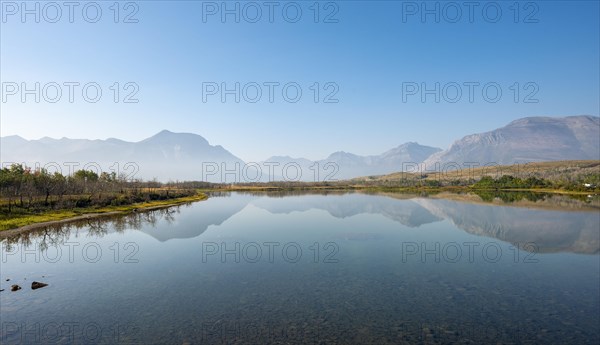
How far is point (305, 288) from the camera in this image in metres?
22.8

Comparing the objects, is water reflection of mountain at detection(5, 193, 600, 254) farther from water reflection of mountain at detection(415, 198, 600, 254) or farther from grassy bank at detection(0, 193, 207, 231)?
grassy bank at detection(0, 193, 207, 231)

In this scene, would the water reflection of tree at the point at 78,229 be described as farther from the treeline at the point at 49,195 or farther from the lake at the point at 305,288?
the treeline at the point at 49,195

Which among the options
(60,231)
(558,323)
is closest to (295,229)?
(60,231)

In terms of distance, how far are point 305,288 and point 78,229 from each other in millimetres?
42729

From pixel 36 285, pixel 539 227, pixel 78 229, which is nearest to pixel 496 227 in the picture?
pixel 539 227

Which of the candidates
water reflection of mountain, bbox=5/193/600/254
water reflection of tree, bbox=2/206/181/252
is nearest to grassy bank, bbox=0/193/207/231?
water reflection of tree, bbox=2/206/181/252

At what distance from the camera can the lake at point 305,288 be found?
53.2ft

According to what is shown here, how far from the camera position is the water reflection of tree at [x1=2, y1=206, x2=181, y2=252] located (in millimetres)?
38719

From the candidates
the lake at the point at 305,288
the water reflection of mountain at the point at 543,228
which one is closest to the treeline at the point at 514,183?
the water reflection of mountain at the point at 543,228

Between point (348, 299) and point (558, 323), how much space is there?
1101 centimetres

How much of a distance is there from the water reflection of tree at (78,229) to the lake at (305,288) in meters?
0.56

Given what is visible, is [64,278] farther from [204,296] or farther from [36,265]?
[204,296]

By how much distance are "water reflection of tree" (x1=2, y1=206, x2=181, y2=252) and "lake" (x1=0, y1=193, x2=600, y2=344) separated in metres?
0.56

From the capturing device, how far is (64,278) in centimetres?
2589
